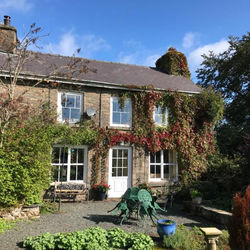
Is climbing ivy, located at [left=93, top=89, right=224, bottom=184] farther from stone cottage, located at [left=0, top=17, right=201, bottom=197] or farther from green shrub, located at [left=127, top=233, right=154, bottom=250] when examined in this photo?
green shrub, located at [left=127, top=233, right=154, bottom=250]

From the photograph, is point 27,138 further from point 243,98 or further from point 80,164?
point 243,98

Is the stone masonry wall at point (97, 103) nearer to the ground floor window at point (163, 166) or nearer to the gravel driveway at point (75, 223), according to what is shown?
the ground floor window at point (163, 166)

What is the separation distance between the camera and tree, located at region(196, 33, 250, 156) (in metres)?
20.4

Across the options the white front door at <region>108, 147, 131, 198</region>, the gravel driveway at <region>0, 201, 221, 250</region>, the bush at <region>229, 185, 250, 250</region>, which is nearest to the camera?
the bush at <region>229, 185, 250, 250</region>

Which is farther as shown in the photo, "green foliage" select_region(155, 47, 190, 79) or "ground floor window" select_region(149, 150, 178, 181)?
"green foliage" select_region(155, 47, 190, 79)

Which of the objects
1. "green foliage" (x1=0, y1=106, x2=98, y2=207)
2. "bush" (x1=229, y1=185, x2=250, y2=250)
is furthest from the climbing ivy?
"bush" (x1=229, y1=185, x2=250, y2=250)

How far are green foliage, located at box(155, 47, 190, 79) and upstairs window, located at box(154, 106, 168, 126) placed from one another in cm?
438

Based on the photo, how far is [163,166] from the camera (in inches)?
517

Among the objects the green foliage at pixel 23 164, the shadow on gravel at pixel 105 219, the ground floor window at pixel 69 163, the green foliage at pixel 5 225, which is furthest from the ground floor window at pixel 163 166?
the green foliage at pixel 5 225

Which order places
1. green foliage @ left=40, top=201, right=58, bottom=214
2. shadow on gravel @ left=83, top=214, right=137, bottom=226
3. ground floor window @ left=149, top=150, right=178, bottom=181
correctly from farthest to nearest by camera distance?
1. ground floor window @ left=149, top=150, right=178, bottom=181
2. green foliage @ left=40, top=201, right=58, bottom=214
3. shadow on gravel @ left=83, top=214, right=137, bottom=226

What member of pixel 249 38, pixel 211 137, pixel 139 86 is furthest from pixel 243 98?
pixel 139 86

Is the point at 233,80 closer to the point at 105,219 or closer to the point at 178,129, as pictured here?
the point at 178,129

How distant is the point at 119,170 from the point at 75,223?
499 cm

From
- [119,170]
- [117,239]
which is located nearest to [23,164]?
[117,239]
